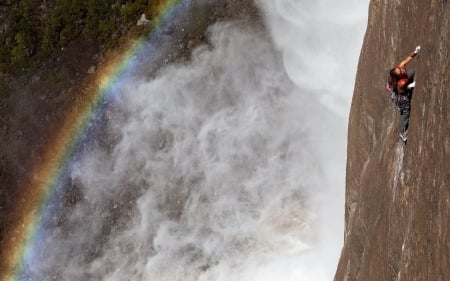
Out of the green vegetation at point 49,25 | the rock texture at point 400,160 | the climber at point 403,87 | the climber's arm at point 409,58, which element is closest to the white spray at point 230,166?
the green vegetation at point 49,25

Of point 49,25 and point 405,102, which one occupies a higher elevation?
point 49,25

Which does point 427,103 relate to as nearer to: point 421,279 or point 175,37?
point 421,279

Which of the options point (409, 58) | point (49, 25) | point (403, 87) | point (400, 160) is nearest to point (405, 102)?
point (403, 87)

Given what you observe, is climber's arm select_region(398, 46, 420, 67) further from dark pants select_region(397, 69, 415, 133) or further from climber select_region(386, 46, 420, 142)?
dark pants select_region(397, 69, 415, 133)

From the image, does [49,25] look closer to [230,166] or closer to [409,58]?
[230,166]

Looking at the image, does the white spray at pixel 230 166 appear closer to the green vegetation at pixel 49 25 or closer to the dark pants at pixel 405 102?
the green vegetation at pixel 49 25

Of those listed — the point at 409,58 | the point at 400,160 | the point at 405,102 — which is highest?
the point at 409,58
